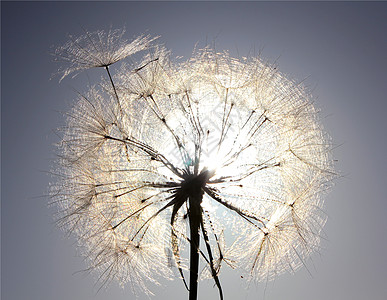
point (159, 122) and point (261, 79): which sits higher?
point (261, 79)

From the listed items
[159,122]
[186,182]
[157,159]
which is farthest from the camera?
[159,122]

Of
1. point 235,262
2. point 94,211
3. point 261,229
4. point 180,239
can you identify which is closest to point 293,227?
point 261,229

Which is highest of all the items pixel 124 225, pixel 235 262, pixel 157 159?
pixel 157 159

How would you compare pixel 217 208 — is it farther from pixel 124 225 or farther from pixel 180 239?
pixel 124 225

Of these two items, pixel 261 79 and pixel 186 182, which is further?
pixel 261 79

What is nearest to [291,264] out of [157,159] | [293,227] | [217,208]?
[293,227]

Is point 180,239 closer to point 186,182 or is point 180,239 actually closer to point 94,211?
point 186,182

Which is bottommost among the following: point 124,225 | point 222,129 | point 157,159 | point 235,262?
point 235,262

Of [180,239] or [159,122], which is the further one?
[159,122]

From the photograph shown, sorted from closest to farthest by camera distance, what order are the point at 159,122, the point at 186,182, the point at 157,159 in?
the point at 186,182, the point at 157,159, the point at 159,122
